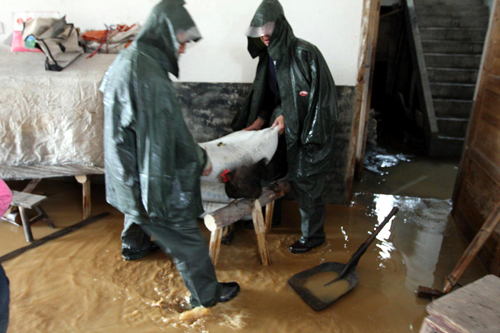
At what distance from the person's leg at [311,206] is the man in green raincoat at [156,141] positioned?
987mm

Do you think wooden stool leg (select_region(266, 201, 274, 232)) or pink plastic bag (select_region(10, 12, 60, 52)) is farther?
pink plastic bag (select_region(10, 12, 60, 52))

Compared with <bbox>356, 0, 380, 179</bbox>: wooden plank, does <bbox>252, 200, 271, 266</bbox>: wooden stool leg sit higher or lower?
lower

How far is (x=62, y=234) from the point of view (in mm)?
2998

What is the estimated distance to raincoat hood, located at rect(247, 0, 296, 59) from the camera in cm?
231

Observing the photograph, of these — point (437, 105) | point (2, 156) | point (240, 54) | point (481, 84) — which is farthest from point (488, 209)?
point (2, 156)

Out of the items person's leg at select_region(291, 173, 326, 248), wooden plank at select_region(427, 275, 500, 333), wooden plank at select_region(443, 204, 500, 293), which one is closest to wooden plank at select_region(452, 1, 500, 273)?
wooden plank at select_region(443, 204, 500, 293)

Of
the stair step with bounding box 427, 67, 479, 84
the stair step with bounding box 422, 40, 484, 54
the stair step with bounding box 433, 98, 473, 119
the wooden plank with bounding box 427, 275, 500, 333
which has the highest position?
the stair step with bounding box 422, 40, 484, 54

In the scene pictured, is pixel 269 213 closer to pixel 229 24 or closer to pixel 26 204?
pixel 229 24

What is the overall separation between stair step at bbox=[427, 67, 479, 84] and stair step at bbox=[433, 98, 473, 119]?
1.41ft

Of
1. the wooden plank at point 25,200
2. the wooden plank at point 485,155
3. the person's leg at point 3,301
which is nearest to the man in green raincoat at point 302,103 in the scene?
the wooden plank at point 485,155

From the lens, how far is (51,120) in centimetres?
301

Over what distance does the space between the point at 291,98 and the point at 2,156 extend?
252 centimetres

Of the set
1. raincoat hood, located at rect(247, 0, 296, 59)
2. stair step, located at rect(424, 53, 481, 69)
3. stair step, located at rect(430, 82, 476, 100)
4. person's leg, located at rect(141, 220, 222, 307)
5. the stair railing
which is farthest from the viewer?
stair step, located at rect(424, 53, 481, 69)

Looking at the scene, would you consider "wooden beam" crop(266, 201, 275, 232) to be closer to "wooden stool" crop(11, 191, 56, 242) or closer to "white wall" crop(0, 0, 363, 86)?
"white wall" crop(0, 0, 363, 86)
